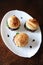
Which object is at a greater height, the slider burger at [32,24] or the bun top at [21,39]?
the slider burger at [32,24]

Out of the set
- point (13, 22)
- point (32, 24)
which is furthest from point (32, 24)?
point (13, 22)

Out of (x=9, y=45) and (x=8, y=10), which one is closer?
(x=9, y=45)

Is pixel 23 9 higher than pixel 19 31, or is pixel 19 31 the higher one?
pixel 23 9

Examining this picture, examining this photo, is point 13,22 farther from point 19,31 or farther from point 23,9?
point 23,9

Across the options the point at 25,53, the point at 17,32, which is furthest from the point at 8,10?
the point at 25,53

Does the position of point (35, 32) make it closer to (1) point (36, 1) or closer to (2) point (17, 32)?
(2) point (17, 32)
